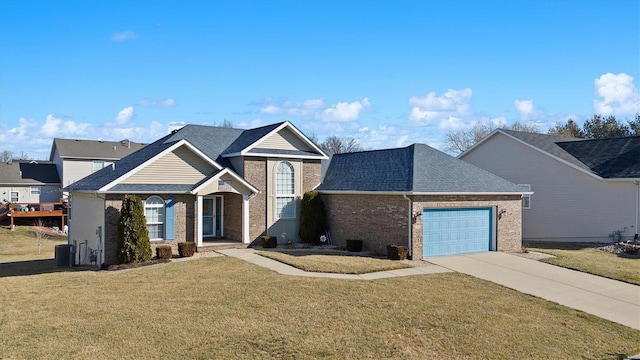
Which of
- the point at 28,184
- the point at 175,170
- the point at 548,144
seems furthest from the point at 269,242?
the point at 28,184

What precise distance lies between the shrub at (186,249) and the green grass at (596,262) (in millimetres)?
14876

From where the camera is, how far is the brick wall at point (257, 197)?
23.7 meters

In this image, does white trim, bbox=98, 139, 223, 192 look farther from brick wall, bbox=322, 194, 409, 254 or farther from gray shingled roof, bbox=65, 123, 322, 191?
brick wall, bbox=322, 194, 409, 254

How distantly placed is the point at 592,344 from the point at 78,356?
35.1 ft

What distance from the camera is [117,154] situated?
4994 cm

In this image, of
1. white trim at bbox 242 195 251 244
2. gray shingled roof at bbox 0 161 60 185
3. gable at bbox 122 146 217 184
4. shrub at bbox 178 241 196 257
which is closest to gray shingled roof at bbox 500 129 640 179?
white trim at bbox 242 195 251 244

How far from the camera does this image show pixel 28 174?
159 ft

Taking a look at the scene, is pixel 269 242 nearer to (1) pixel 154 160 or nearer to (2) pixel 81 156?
(1) pixel 154 160

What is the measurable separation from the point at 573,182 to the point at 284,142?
16.8m

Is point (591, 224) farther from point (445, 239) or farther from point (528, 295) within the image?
point (528, 295)

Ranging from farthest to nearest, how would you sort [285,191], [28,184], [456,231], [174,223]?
[28,184]
[285,191]
[174,223]
[456,231]

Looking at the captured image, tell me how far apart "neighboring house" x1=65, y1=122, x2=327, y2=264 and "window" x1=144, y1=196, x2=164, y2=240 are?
Answer: 0.14ft

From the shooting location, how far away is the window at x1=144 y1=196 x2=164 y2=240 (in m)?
20.9

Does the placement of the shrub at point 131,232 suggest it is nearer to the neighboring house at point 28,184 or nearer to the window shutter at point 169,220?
the window shutter at point 169,220
